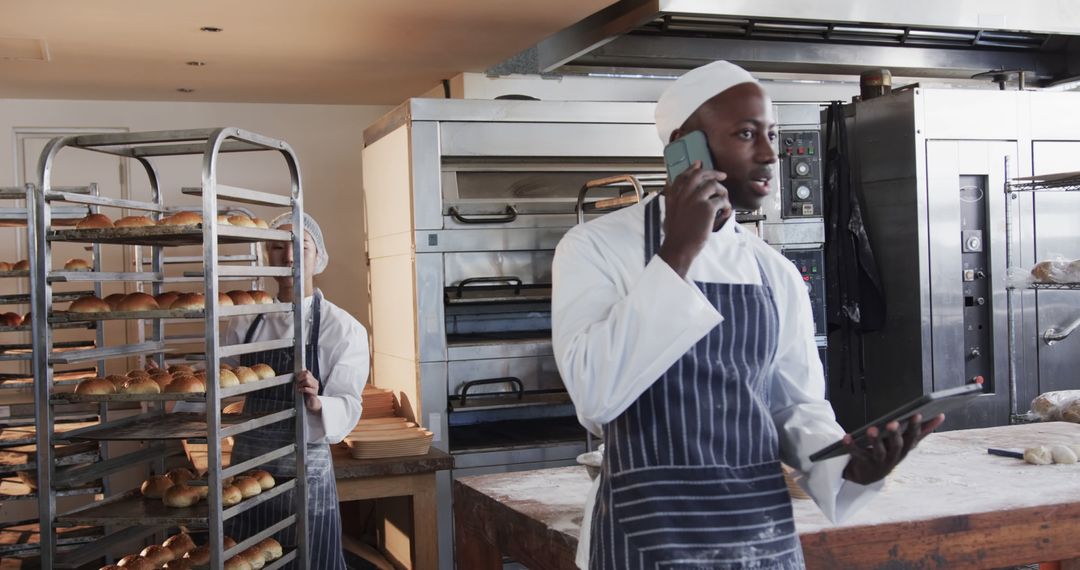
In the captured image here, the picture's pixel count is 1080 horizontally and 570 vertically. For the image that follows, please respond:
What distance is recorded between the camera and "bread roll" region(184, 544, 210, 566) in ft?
9.43

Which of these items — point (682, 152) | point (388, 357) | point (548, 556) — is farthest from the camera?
point (388, 357)

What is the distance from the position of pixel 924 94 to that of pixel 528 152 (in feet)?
6.76

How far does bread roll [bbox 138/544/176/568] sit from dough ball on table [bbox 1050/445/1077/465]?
252cm

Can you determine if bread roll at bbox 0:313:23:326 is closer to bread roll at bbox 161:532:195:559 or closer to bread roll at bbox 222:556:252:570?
bread roll at bbox 161:532:195:559

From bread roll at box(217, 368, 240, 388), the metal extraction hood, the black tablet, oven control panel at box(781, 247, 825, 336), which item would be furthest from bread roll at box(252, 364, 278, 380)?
oven control panel at box(781, 247, 825, 336)

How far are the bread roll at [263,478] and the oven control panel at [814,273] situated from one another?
2.86 metres

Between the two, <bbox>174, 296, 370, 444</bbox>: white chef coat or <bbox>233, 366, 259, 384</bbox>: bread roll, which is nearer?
<bbox>233, 366, 259, 384</bbox>: bread roll

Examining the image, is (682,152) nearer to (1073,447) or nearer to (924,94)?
(1073,447)

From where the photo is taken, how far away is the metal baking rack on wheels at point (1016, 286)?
15.1 feet

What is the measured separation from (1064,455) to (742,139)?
67.6 inches

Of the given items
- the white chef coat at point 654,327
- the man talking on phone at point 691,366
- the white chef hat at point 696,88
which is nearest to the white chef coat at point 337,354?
the white chef coat at point 654,327

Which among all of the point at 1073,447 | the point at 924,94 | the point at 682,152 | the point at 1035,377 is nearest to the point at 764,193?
the point at 682,152

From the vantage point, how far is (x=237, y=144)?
10.7 feet

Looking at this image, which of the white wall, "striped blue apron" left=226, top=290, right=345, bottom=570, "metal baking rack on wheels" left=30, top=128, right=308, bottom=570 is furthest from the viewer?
the white wall
